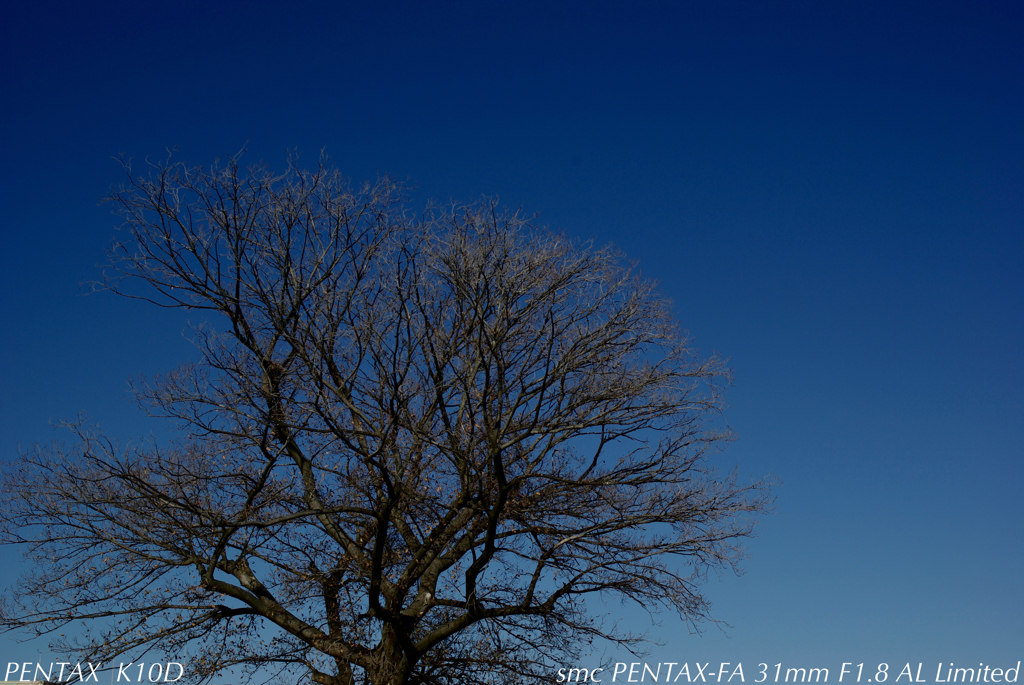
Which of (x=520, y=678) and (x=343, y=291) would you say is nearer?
(x=343, y=291)

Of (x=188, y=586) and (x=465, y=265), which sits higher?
(x=465, y=265)

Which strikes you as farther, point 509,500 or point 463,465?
point 509,500

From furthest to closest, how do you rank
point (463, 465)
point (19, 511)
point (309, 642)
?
1. point (19, 511)
2. point (309, 642)
3. point (463, 465)

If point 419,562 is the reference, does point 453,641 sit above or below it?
below

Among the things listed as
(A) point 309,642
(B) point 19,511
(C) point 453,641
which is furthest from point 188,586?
(C) point 453,641

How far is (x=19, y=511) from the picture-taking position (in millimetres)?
12484

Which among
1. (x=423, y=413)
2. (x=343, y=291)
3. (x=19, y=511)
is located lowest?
(x=19, y=511)

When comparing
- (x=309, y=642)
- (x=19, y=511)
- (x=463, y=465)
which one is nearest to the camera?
(x=463, y=465)

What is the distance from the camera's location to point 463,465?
35.6 ft

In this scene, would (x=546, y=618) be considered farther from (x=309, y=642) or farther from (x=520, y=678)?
(x=309, y=642)

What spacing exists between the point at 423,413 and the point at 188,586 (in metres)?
4.40

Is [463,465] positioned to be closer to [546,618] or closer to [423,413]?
[423,413]

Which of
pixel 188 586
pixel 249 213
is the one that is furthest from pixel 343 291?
pixel 188 586

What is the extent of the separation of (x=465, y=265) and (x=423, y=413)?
2389 millimetres
